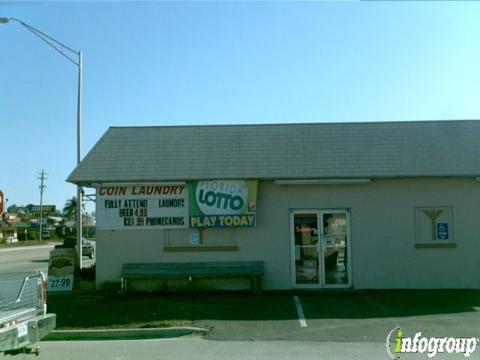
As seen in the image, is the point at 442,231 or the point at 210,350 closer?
the point at 210,350

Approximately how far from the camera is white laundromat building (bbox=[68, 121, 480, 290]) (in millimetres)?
15344

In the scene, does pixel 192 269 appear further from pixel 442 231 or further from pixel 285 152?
pixel 442 231

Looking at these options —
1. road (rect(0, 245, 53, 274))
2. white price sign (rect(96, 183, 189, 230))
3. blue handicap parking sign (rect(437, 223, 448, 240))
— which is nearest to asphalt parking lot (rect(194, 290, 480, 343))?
blue handicap parking sign (rect(437, 223, 448, 240))

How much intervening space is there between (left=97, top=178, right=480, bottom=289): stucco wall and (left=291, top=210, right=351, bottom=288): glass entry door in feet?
0.66

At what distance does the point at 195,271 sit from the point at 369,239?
4.75m

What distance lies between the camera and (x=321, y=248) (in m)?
15.5

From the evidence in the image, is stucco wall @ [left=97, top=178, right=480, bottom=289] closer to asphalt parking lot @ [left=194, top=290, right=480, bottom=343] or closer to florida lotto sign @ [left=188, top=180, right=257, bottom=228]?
florida lotto sign @ [left=188, top=180, right=257, bottom=228]

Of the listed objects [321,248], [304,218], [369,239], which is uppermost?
[304,218]

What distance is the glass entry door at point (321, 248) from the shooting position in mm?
15469

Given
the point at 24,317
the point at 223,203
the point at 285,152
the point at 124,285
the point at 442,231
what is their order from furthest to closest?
1. the point at 285,152
2. the point at 442,231
3. the point at 223,203
4. the point at 124,285
5. the point at 24,317

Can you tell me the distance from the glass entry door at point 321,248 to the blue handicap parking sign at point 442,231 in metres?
2.46

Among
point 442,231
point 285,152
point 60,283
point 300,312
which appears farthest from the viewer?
point 285,152

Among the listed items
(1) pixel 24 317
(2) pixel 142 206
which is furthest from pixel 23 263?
(1) pixel 24 317

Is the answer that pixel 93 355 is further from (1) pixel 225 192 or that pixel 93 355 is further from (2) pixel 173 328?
(1) pixel 225 192
